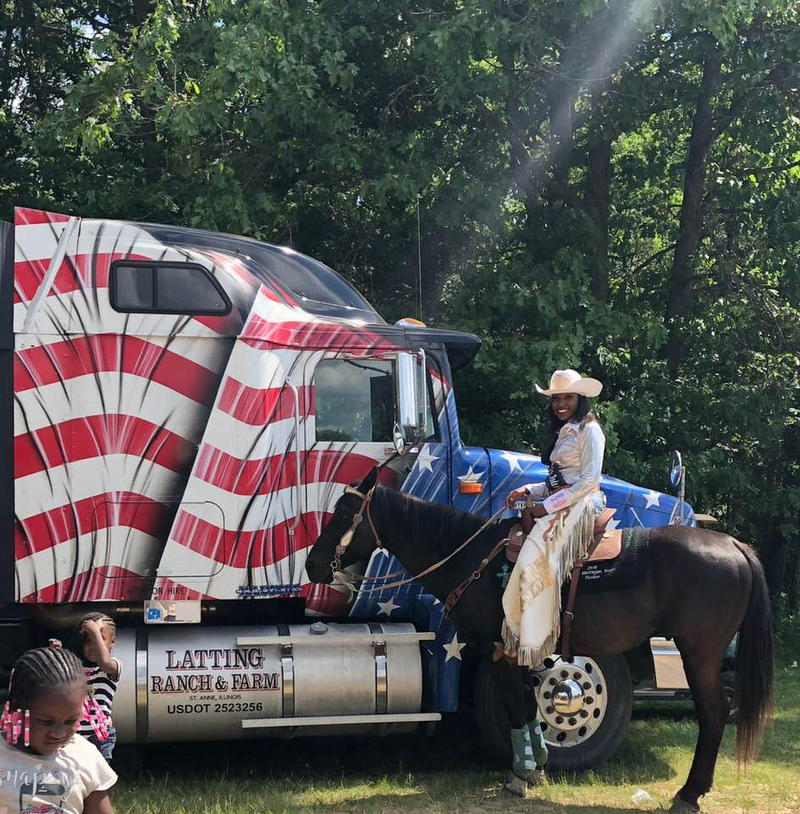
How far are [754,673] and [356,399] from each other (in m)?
3.04

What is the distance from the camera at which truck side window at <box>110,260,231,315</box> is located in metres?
7.07

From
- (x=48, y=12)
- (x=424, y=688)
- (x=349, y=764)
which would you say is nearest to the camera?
(x=424, y=688)

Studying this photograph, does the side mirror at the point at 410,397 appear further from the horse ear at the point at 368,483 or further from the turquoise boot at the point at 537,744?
the turquoise boot at the point at 537,744

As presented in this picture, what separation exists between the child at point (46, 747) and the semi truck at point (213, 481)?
3.89 meters

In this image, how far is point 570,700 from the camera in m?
7.53

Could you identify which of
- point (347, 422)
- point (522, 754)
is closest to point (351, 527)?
point (347, 422)

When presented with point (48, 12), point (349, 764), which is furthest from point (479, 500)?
point (48, 12)

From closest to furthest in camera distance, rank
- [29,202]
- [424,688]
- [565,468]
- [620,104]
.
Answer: [565,468] → [424,688] → [620,104] → [29,202]

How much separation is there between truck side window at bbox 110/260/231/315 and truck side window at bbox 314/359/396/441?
2.76 feet

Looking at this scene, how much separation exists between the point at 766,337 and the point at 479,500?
7.73 meters

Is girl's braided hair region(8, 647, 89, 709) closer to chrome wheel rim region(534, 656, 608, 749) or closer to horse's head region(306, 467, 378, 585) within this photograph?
horse's head region(306, 467, 378, 585)

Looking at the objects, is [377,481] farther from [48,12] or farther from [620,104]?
[48,12]

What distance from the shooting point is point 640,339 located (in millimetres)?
12734

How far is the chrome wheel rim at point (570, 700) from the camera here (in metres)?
7.54
